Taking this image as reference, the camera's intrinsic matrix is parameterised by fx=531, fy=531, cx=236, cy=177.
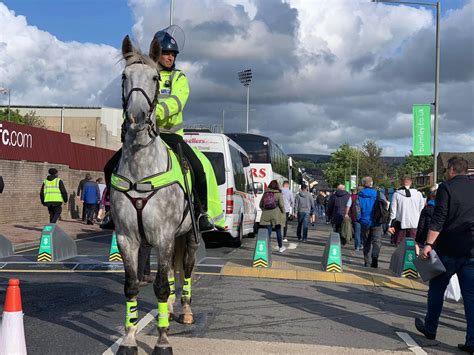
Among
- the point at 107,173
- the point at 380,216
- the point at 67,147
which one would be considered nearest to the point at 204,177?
the point at 107,173

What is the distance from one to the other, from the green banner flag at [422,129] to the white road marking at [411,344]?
13744 mm

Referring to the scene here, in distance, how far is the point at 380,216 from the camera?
1167 centimetres

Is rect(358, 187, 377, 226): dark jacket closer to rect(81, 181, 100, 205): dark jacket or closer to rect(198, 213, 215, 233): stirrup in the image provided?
rect(198, 213, 215, 233): stirrup

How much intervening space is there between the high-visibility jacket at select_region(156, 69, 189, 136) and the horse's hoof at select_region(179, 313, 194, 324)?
2.17 m

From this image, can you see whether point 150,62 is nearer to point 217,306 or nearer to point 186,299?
point 186,299

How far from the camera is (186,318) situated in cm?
630

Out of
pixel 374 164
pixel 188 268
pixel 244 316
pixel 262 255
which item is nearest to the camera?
pixel 188 268

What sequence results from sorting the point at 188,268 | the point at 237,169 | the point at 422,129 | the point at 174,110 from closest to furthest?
the point at 174,110, the point at 188,268, the point at 237,169, the point at 422,129

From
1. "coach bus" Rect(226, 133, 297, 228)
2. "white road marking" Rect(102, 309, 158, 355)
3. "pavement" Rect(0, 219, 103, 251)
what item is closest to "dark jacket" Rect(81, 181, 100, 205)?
"pavement" Rect(0, 219, 103, 251)

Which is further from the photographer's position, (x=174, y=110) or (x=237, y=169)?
(x=237, y=169)

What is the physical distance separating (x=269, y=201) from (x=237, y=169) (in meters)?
1.36

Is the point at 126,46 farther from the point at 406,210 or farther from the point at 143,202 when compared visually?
the point at 406,210

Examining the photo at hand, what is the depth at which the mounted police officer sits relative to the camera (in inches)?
213

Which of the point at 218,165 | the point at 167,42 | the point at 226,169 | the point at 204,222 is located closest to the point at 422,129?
the point at 226,169
